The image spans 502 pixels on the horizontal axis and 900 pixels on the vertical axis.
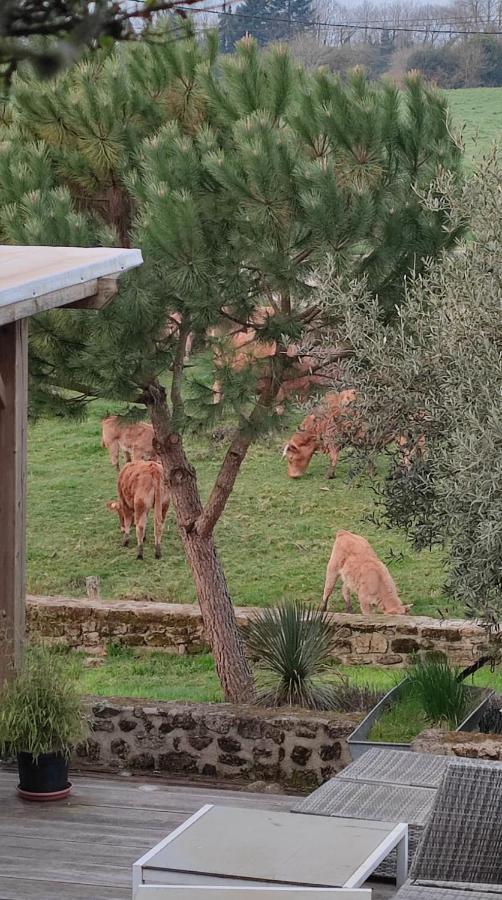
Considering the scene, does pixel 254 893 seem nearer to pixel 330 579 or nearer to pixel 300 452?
pixel 330 579

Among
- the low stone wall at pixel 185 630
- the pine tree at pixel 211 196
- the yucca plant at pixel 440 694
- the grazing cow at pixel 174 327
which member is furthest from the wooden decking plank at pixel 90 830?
the low stone wall at pixel 185 630

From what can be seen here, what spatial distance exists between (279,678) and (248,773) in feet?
6.35

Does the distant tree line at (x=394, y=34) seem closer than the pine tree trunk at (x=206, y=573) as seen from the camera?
No

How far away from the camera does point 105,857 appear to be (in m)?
5.38

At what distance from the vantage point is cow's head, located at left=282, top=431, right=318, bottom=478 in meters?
17.7

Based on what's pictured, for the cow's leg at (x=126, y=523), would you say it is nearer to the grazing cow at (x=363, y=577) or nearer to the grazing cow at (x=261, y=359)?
the grazing cow at (x=363, y=577)

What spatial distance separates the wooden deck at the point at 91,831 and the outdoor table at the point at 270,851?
0.58 meters

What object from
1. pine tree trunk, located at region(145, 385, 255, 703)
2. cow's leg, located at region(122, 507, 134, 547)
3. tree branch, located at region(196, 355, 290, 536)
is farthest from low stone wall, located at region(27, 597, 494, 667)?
cow's leg, located at region(122, 507, 134, 547)

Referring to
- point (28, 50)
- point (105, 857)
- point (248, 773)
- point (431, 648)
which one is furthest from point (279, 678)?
point (28, 50)

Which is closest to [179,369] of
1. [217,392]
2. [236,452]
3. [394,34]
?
[217,392]

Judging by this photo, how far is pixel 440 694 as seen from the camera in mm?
7176

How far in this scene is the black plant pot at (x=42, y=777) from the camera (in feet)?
19.7

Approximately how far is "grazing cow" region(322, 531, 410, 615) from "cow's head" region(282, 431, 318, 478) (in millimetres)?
4316

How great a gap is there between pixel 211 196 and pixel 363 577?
5.64m
